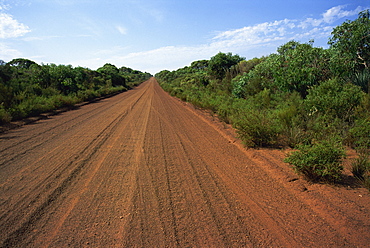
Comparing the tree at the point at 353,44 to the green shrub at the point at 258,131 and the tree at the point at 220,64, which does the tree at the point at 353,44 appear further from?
the tree at the point at 220,64

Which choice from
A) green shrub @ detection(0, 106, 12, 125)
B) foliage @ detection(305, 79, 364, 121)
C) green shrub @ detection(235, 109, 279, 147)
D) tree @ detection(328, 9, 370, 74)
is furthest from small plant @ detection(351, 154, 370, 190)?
green shrub @ detection(0, 106, 12, 125)

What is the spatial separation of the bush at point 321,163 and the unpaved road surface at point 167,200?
→ 257 millimetres

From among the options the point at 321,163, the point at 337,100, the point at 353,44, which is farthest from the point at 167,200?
the point at 353,44

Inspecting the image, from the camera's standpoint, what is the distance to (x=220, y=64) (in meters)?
26.6

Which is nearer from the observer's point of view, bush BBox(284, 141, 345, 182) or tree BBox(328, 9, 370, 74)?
bush BBox(284, 141, 345, 182)

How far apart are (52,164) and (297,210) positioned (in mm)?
5709

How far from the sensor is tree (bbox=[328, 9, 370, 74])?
8.82 m

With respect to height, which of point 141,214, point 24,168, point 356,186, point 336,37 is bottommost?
point 356,186

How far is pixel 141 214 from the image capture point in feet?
11.8

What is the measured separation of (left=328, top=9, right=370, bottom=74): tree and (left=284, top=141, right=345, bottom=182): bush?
6817mm

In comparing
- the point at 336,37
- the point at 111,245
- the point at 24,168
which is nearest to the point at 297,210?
the point at 111,245

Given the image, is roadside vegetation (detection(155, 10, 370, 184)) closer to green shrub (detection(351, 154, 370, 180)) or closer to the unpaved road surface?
green shrub (detection(351, 154, 370, 180))

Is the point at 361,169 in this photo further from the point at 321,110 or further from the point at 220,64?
the point at 220,64

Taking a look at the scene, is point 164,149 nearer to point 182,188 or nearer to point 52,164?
point 182,188
